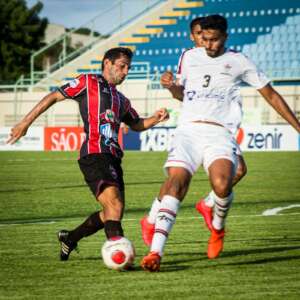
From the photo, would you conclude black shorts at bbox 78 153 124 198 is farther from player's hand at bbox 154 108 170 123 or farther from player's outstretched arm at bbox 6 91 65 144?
player's hand at bbox 154 108 170 123

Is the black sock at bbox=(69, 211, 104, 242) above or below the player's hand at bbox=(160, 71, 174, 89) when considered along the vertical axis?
below

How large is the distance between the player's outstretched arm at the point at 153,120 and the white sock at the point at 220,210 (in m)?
0.97

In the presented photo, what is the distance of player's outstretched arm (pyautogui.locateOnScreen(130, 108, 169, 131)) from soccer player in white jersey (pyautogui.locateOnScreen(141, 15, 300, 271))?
47 centimetres

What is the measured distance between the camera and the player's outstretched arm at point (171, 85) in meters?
7.35

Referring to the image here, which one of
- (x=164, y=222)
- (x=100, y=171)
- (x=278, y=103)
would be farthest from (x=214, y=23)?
(x=164, y=222)

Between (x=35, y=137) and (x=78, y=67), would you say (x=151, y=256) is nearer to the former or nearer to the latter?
(x=35, y=137)

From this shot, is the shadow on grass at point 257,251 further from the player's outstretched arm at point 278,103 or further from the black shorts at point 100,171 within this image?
the player's outstretched arm at point 278,103

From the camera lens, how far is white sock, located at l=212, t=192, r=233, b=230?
7.45m

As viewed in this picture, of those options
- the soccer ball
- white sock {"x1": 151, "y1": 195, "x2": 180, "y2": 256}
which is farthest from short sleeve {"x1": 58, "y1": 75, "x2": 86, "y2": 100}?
the soccer ball

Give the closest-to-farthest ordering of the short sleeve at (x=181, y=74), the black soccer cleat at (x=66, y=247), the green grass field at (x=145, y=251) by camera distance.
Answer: the green grass field at (x=145, y=251) < the short sleeve at (x=181, y=74) < the black soccer cleat at (x=66, y=247)

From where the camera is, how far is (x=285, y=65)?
3978 centimetres

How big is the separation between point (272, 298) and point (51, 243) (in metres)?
3.75

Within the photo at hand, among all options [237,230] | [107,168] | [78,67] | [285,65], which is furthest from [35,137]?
[107,168]

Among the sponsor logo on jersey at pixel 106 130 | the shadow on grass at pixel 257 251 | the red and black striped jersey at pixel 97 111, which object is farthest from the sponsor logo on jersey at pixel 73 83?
the shadow on grass at pixel 257 251
